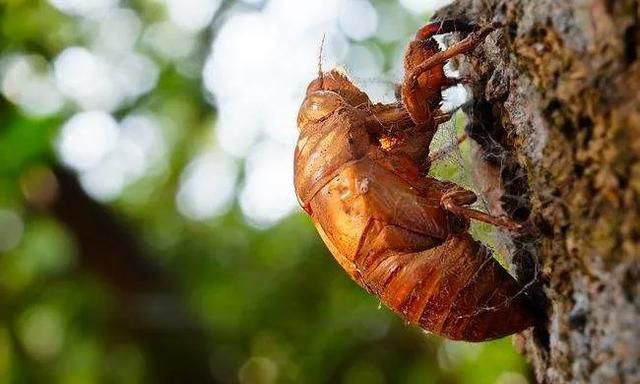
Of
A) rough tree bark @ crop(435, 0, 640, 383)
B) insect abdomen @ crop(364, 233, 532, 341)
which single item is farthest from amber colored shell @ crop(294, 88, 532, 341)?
rough tree bark @ crop(435, 0, 640, 383)

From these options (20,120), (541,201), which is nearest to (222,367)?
(20,120)

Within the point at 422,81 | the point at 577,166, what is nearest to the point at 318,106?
the point at 422,81

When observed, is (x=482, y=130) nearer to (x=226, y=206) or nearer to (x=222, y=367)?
(x=222, y=367)

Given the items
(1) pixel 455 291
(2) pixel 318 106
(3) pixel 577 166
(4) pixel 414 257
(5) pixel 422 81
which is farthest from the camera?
(2) pixel 318 106

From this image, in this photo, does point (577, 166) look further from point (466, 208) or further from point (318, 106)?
point (318, 106)

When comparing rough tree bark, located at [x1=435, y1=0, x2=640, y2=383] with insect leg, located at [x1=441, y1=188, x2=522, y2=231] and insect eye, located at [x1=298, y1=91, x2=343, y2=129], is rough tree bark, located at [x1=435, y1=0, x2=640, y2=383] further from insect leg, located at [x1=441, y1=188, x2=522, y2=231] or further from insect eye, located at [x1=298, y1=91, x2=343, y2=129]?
insect eye, located at [x1=298, y1=91, x2=343, y2=129]
